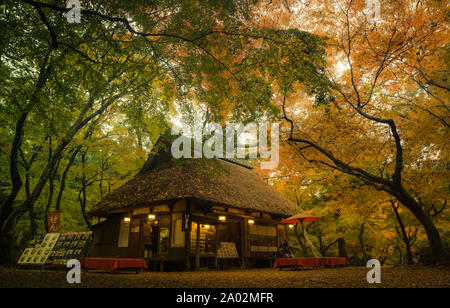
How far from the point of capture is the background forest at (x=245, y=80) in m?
5.88

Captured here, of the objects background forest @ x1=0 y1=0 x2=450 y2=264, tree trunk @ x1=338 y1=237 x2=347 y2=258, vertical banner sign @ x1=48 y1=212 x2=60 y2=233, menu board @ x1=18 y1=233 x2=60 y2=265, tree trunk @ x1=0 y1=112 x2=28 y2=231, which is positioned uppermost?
background forest @ x1=0 y1=0 x2=450 y2=264

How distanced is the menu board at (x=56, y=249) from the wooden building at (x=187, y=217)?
3354 millimetres

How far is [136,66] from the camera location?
7.34m

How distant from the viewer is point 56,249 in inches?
299

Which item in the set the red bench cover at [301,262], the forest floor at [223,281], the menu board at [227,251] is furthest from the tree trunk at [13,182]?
the red bench cover at [301,262]

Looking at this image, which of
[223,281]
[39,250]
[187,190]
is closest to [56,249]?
[39,250]

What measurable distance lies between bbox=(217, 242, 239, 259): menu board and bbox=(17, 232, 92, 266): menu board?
6032 millimetres

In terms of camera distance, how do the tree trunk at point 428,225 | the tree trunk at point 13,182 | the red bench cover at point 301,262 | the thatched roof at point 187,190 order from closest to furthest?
1. the tree trunk at point 13,182
2. the tree trunk at point 428,225
3. the red bench cover at point 301,262
4. the thatched roof at point 187,190

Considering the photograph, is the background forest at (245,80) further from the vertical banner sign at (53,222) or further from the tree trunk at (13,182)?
the vertical banner sign at (53,222)

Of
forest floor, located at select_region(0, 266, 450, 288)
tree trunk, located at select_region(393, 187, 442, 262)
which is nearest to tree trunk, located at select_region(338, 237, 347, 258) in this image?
tree trunk, located at select_region(393, 187, 442, 262)

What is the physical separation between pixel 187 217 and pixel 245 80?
239 inches

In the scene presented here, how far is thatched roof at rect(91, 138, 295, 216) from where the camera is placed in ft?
35.0

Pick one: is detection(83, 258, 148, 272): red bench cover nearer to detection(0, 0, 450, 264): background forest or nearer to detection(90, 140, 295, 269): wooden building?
detection(90, 140, 295, 269): wooden building

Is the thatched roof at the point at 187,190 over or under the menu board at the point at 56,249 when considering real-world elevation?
over
